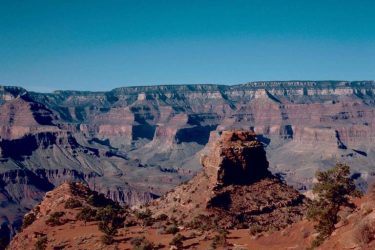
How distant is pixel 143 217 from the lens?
5812cm

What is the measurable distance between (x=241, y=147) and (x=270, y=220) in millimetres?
10455

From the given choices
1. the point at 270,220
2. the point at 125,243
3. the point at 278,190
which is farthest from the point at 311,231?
the point at 278,190

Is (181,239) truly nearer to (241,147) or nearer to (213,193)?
(213,193)

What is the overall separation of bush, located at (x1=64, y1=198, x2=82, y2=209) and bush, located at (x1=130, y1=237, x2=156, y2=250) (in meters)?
15.5

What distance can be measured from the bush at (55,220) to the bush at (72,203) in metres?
2.26

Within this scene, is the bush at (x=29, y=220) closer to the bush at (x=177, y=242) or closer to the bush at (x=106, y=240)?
the bush at (x=106, y=240)

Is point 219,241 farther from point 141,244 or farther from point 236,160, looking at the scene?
point 236,160

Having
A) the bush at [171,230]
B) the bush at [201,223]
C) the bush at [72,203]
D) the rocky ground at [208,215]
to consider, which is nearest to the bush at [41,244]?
the rocky ground at [208,215]

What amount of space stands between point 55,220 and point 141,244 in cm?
1569

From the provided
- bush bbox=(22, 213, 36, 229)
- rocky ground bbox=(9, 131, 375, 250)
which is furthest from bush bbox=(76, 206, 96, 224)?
bush bbox=(22, 213, 36, 229)

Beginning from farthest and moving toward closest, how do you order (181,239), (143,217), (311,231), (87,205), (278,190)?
(278,190) < (87,205) < (143,217) < (181,239) < (311,231)

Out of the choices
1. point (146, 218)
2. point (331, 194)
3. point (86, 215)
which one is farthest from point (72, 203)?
point (331, 194)

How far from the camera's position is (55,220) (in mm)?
57500

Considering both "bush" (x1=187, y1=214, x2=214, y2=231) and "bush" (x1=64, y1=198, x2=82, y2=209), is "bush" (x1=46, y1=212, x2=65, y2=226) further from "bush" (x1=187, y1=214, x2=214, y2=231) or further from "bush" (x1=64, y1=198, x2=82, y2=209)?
"bush" (x1=187, y1=214, x2=214, y2=231)
